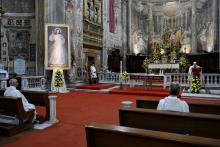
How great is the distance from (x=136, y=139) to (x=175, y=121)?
4.16 feet

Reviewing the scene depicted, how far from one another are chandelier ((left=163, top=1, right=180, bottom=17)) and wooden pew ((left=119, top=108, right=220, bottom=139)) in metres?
21.1

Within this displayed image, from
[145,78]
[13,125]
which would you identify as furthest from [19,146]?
[145,78]

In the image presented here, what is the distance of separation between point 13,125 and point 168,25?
20368 millimetres

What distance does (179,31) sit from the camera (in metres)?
23.1

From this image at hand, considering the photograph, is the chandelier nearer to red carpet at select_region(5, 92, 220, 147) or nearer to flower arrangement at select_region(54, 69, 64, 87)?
flower arrangement at select_region(54, 69, 64, 87)

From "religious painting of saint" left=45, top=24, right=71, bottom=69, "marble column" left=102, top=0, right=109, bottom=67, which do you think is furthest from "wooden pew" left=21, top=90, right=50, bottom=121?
"marble column" left=102, top=0, right=109, bottom=67

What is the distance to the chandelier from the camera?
2358 centimetres

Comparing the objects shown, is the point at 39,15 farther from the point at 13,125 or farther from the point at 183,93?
the point at 13,125

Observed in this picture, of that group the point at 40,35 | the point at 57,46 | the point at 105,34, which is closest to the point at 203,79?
the point at 57,46

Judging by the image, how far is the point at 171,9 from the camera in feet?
78.5

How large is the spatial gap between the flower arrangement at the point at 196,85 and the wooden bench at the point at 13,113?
8.28 m

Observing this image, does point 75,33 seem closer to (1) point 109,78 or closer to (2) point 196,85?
(1) point 109,78

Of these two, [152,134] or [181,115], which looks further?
[181,115]

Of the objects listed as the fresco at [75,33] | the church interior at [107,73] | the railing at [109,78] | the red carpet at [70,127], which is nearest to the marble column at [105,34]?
the church interior at [107,73]
